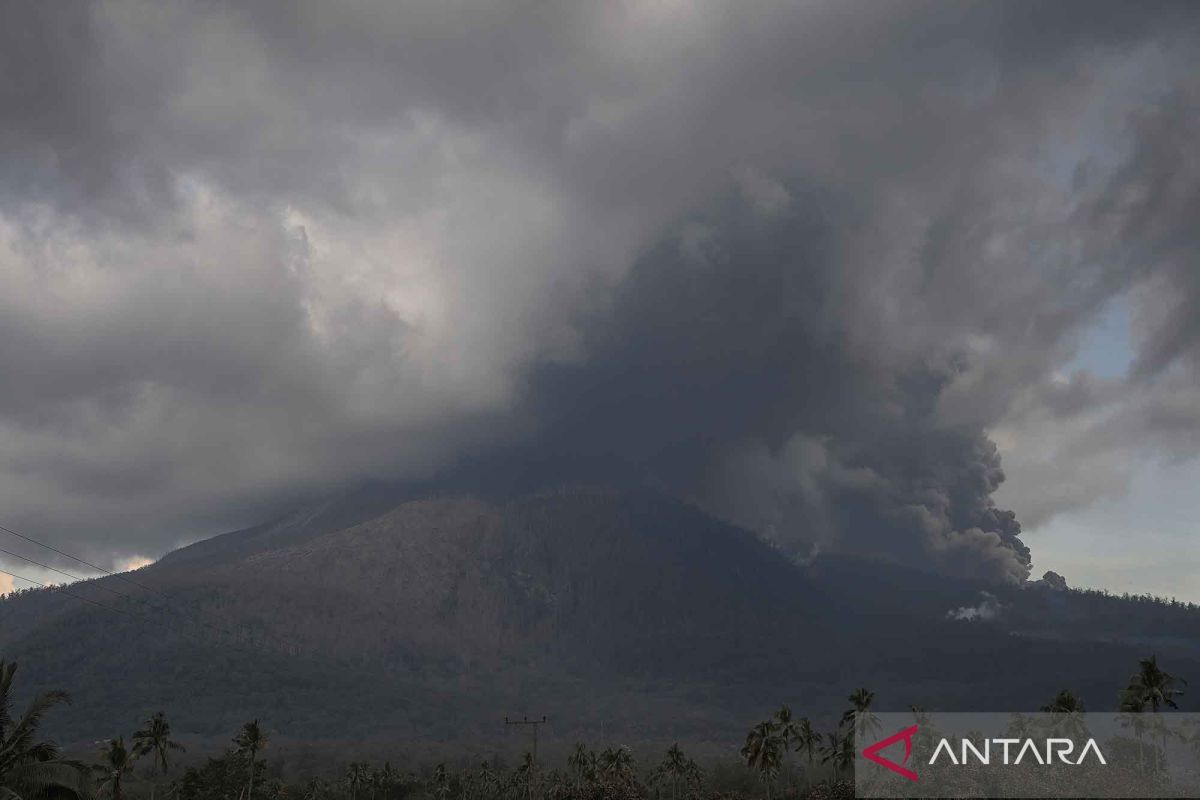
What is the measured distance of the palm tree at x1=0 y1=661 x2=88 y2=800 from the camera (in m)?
42.6

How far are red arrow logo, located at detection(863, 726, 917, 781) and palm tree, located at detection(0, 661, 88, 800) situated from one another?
7084 cm

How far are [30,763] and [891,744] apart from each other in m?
114

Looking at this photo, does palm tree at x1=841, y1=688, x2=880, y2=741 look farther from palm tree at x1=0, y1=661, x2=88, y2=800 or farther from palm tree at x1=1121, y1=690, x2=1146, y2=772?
palm tree at x1=0, y1=661, x2=88, y2=800

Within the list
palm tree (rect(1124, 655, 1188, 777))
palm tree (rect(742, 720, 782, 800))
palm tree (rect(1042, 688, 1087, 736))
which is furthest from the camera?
palm tree (rect(742, 720, 782, 800))

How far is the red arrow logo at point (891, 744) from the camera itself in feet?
305

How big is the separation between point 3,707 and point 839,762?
12615 cm

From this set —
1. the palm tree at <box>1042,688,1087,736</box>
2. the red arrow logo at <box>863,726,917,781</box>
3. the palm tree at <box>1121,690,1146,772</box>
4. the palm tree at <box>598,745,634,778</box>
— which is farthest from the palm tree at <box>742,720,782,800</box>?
the palm tree at <box>598,745,634,778</box>

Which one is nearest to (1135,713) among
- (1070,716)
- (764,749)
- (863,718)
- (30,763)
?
(1070,716)

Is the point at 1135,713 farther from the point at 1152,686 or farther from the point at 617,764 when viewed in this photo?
the point at 617,764

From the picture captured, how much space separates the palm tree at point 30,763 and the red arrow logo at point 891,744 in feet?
232

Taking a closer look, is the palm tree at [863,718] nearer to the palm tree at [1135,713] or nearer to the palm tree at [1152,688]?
the palm tree at [1135,713]

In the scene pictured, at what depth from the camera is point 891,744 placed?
13375 cm

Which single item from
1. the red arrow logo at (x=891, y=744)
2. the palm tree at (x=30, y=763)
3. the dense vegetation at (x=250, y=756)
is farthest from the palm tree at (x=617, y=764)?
the palm tree at (x=30, y=763)

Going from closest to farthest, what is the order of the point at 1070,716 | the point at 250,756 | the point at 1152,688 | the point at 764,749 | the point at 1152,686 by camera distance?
the point at 1152,688, the point at 1152,686, the point at 1070,716, the point at 764,749, the point at 250,756
